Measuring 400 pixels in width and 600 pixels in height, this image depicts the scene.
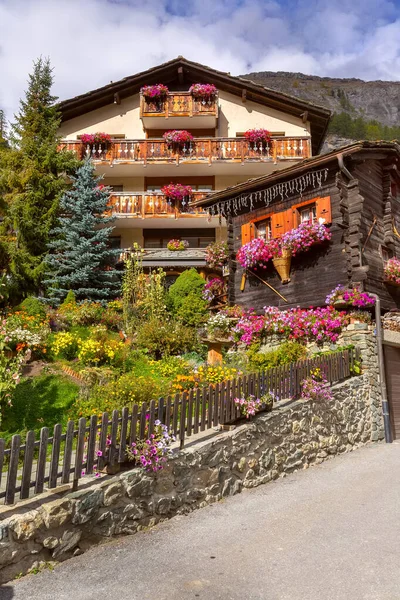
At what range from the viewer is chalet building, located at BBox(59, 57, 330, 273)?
63.8 feet

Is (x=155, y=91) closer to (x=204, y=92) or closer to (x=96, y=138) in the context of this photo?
(x=204, y=92)

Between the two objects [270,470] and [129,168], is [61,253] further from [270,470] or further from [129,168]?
[270,470]

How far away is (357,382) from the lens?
10.9 meters

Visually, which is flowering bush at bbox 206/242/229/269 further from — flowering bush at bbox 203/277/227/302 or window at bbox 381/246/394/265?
window at bbox 381/246/394/265

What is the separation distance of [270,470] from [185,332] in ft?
18.9

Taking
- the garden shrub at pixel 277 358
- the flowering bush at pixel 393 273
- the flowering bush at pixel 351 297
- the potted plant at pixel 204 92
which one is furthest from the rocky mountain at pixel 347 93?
the garden shrub at pixel 277 358

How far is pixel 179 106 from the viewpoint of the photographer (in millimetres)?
21359

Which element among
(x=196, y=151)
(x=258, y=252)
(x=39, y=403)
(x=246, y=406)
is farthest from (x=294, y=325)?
(x=196, y=151)

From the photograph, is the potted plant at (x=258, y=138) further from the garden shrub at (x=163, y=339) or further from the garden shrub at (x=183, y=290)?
the garden shrub at (x=163, y=339)

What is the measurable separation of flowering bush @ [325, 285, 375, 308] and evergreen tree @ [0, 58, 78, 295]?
1003 cm

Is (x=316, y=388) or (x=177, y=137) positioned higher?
(x=177, y=137)

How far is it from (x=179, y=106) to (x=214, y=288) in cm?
1039

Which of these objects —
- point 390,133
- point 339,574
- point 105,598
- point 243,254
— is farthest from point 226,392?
point 390,133

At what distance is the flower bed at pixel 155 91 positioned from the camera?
69.3 feet
